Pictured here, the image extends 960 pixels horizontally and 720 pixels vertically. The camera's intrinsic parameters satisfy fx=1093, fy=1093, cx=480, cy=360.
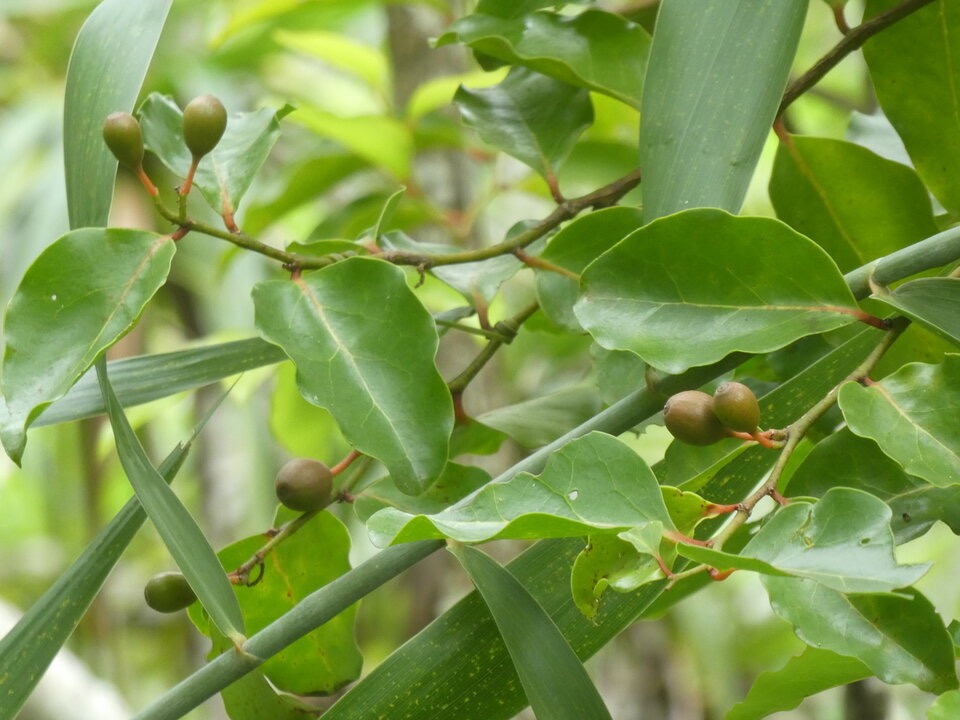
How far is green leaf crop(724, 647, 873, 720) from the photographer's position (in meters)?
0.38

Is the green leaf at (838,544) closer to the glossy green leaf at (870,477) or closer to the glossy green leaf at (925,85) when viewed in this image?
the glossy green leaf at (870,477)

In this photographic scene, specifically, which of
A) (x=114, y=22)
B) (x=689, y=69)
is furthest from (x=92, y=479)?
(x=689, y=69)

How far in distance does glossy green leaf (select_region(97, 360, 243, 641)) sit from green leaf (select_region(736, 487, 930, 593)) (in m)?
0.18

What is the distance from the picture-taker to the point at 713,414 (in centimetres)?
33

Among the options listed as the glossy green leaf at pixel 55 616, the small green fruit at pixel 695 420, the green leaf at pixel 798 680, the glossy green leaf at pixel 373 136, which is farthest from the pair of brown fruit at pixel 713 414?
the glossy green leaf at pixel 373 136

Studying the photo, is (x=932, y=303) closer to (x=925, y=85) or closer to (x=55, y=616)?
(x=925, y=85)

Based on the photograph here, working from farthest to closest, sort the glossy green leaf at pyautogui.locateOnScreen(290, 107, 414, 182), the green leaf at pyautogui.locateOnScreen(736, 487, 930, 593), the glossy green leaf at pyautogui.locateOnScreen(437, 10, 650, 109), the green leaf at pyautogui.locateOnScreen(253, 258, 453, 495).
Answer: the glossy green leaf at pyautogui.locateOnScreen(290, 107, 414, 182), the glossy green leaf at pyautogui.locateOnScreen(437, 10, 650, 109), the green leaf at pyautogui.locateOnScreen(253, 258, 453, 495), the green leaf at pyautogui.locateOnScreen(736, 487, 930, 593)

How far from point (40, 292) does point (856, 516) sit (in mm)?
262

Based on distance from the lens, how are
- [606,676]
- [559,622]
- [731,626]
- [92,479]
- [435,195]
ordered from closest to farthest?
1. [559,622]
2. [435,195]
3. [606,676]
4. [731,626]
5. [92,479]

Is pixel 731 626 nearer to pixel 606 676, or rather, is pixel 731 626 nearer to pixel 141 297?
pixel 606 676

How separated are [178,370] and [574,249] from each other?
0.17m

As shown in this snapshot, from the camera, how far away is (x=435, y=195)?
49.1 inches

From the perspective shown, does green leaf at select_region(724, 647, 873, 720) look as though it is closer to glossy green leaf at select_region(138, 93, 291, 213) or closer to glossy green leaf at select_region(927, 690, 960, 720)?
glossy green leaf at select_region(927, 690, 960, 720)

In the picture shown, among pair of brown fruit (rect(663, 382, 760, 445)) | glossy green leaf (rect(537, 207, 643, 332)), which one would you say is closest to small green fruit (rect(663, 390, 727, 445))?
pair of brown fruit (rect(663, 382, 760, 445))
